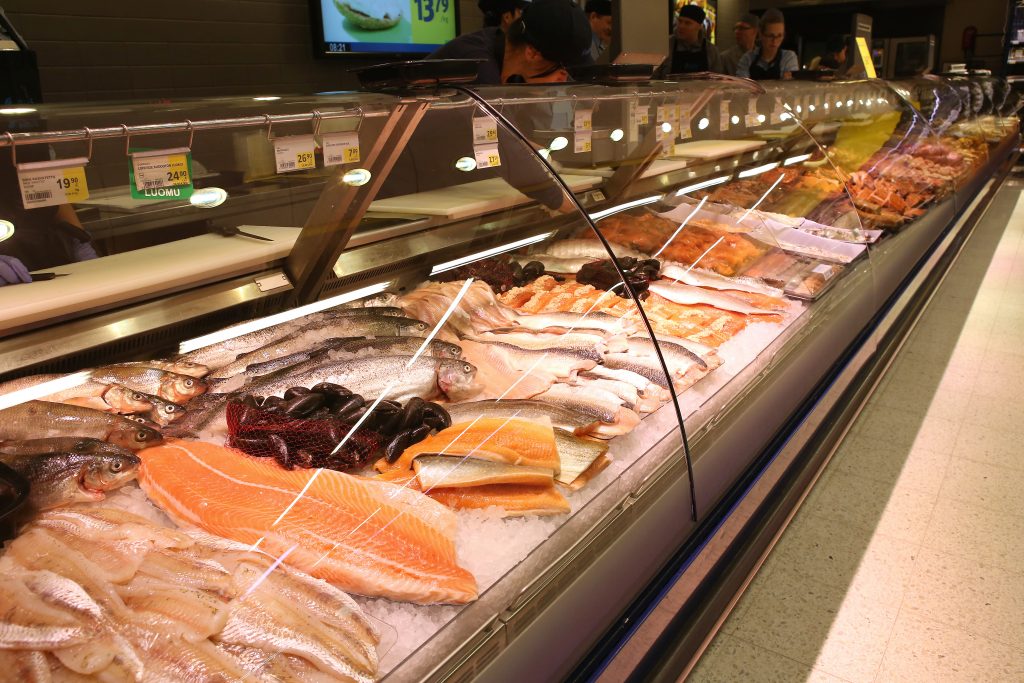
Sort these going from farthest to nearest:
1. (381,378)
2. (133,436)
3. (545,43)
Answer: (545,43), (381,378), (133,436)

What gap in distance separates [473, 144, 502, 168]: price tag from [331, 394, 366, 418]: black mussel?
84cm

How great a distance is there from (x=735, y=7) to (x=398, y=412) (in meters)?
14.2

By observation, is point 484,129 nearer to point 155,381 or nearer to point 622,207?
point 622,207

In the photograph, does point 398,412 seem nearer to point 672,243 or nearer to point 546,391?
point 546,391

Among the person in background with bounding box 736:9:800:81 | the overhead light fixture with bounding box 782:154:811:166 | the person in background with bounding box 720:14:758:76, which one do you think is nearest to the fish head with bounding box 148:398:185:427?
the overhead light fixture with bounding box 782:154:811:166

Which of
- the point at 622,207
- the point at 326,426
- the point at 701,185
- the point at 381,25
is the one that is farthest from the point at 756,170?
the point at 381,25

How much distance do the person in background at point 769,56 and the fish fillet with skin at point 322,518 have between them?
6.90 metres

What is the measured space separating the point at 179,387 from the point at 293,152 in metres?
0.56

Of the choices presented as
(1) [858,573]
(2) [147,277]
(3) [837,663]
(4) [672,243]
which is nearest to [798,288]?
(4) [672,243]

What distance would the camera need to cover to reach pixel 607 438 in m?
1.84

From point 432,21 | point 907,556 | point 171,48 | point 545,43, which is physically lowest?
point 907,556

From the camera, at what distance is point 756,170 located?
367 cm

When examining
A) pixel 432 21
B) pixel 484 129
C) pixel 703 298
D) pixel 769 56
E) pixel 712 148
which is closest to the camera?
pixel 484 129

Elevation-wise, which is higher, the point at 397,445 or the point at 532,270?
the point at 532,270
